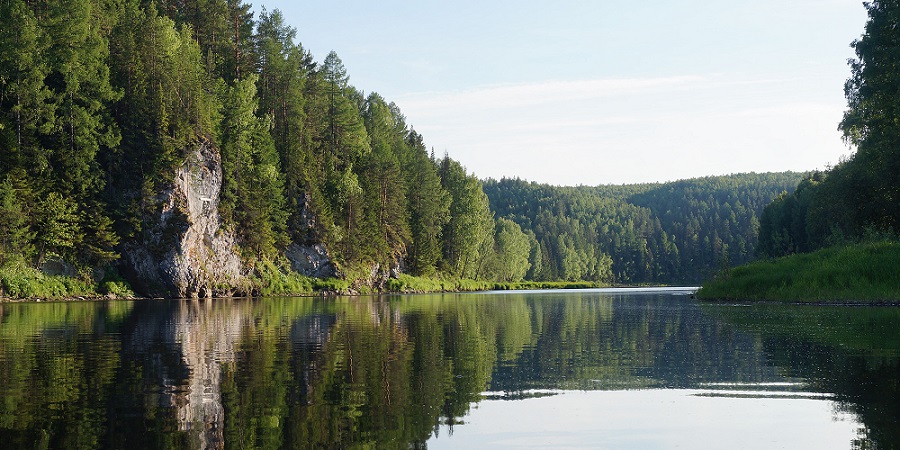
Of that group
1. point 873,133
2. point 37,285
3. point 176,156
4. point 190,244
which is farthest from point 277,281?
point 873,133

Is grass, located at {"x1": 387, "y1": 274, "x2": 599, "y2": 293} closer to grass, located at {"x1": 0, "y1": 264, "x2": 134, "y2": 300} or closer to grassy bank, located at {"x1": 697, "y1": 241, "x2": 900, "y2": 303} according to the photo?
grass, located at {"x1": 0, "y1": 264, "x2": 134, "y2": 300}

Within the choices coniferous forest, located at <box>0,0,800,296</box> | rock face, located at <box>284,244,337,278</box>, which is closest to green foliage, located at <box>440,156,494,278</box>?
coniferous forest, located at <box>0,0,800,296</box>

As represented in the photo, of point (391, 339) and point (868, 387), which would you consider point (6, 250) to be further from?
point (868, 387)

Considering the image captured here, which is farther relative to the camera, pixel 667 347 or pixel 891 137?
pixel 891 137

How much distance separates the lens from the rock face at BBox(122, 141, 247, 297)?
241 ft

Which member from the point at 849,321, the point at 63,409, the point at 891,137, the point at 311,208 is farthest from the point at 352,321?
the point at 311,208

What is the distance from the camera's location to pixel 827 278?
1833 inches

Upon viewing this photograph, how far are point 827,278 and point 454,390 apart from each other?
128 ft

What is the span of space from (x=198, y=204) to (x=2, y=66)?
68.0 ft

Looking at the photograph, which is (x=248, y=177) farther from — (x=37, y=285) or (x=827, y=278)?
(x=827, y=278)

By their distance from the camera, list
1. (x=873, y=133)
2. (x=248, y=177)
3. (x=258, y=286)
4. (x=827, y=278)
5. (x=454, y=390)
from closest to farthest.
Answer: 1. (x=454, y=390)
2. (x=827, y=278)
3. (x=873, y=133)
4. (x=258, y=286)
5. (x=248, y=177)

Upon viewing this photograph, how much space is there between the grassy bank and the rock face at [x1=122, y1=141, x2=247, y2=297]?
4730cm

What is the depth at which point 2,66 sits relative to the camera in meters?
69.1

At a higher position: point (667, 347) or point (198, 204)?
point (198, 204)
